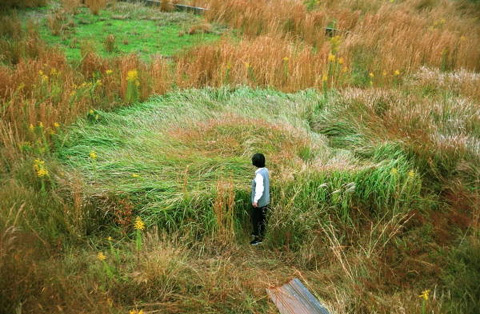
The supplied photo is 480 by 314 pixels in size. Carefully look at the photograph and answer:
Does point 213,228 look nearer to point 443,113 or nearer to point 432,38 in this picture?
point 443,113

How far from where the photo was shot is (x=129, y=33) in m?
8.57

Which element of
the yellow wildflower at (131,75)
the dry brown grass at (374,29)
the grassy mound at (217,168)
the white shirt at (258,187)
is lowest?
the grassy mound at (217,168)

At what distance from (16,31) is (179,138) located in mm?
4584

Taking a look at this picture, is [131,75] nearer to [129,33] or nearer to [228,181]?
[228,181]

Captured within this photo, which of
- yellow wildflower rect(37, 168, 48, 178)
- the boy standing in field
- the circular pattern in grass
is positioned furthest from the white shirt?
yellow wildflower rect(37, 168, 48, 178)

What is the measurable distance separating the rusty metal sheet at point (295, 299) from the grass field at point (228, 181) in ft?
0.20

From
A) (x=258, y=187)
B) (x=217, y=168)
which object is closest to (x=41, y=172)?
(x=217, y=168)

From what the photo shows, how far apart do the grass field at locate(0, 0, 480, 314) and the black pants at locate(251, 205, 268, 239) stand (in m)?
0.10

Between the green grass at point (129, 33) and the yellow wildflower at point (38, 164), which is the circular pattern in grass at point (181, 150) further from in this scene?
the green grass at point (129, 33)

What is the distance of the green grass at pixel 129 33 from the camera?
761cm

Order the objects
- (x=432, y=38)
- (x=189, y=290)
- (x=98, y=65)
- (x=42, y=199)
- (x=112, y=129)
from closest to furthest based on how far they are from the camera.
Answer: (x=189, y=290)
(x=42, y=199)
(x=112, y=129)
(x=98, y=65)
(x=432, y=38)

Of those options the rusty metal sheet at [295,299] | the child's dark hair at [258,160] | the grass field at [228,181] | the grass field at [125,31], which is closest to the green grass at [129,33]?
the grass field at [125,31]

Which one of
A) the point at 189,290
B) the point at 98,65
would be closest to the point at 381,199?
the point at 189,290

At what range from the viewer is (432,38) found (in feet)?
27.4
